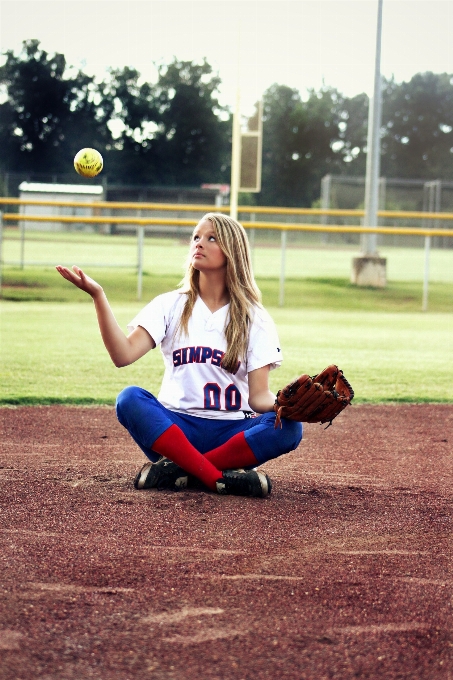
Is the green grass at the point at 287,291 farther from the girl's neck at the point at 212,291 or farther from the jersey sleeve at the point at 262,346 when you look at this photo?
the jersey sleeve at the point at 262,346

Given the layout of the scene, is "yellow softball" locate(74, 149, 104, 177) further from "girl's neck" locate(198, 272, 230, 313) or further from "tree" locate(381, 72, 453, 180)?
"tree" locate(381, 72, 453, 180)

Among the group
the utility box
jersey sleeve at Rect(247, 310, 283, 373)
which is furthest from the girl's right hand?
the utility box

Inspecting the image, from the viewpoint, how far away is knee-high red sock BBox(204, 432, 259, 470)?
337cm

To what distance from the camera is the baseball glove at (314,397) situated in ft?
10.4

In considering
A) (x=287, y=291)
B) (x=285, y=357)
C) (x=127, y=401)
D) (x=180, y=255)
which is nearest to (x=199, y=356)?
(x=127, y=401)

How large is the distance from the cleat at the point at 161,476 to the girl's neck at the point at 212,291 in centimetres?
70

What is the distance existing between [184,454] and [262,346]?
0.57m

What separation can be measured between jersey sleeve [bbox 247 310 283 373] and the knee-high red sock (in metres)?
0.31

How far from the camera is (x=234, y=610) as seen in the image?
2.15 m

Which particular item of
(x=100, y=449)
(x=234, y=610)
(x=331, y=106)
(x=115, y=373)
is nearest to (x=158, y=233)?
(x=115, y=373)

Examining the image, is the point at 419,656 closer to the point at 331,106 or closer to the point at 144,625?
the point at 144,625

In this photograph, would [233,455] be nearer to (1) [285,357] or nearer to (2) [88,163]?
(2) [88,163]

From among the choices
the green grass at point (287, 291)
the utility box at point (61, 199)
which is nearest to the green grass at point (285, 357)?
the green grass at point (287, 291)

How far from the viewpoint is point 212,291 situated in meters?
3.65
